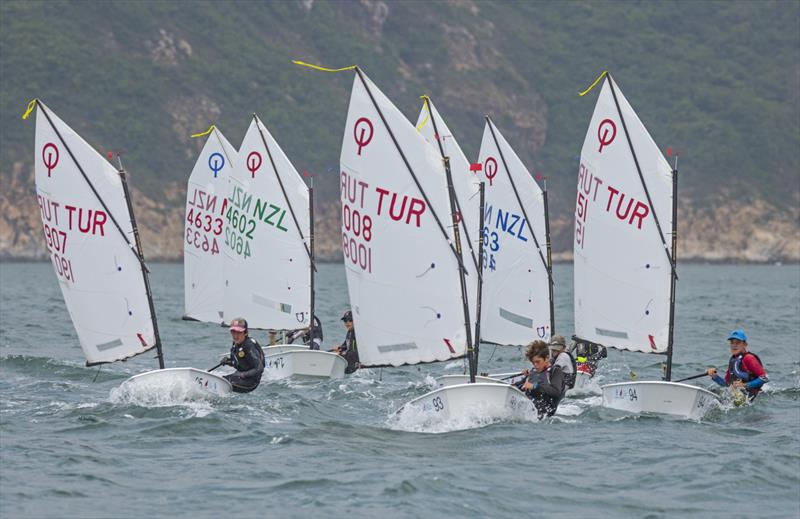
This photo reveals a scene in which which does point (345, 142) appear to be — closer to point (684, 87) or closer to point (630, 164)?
point (630, 164)

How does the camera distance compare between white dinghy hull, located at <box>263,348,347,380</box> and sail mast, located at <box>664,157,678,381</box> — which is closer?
sail mast, located at <box>664,157,678,381</box>

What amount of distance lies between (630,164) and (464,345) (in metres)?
5.42

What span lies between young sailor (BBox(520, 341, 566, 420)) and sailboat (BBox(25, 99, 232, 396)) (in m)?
5.48

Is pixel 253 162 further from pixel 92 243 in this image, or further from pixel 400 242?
pixel 400 242

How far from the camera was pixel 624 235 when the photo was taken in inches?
967

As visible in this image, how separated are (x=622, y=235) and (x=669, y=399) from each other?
405 cm

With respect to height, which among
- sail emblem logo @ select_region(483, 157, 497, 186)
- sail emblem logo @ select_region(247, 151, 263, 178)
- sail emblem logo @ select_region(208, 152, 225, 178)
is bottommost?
sail emblem logo @ select_region(483, 157, 497, 186)

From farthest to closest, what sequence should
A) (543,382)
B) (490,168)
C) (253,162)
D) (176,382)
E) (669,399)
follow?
(253,162) → (490,168) → (176,382) → (669,399) → (543,382)

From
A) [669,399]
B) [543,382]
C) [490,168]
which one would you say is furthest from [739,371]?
[490,168]

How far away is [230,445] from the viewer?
19141 mm

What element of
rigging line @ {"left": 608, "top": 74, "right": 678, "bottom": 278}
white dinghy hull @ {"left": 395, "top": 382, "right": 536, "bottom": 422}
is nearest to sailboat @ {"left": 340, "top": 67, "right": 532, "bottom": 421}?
white dinghy hull @ {"left": 395, "top": 382, "right": 536, "bottom": 422}

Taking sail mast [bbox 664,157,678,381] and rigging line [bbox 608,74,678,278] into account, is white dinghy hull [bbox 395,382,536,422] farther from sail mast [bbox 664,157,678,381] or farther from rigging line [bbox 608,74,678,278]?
rigging line [bbox 608,74,678,278]

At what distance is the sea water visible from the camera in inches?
624

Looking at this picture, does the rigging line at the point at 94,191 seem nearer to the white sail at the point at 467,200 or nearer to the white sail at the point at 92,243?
the white sail at the point at 92,243
